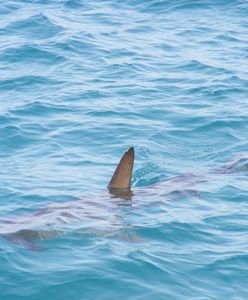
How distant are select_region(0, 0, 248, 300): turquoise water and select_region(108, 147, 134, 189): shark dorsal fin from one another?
189 millimetres

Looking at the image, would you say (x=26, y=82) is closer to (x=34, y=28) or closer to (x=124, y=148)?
(x=124, y=148)

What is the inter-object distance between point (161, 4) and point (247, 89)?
753 centimetres

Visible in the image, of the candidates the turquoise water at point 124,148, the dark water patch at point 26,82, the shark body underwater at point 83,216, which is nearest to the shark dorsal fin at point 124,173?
the shark body underwater at point 83,216

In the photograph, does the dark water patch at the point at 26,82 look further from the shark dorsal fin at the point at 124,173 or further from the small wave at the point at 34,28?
the shark dorsal fin at the point at 124,173

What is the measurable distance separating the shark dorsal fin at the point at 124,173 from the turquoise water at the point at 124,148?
0.19 m

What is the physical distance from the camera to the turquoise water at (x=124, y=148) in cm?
851

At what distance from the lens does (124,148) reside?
12891 millimetres

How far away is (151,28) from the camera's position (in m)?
20.4

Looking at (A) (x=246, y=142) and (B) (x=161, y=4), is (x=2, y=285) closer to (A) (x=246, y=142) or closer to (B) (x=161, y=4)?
(A) (x=246, y=142)

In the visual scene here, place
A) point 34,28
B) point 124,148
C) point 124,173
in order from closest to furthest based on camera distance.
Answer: point 124,173, point 124,148, point 34,28

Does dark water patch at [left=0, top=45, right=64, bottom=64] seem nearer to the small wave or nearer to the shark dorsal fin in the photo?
the small wave

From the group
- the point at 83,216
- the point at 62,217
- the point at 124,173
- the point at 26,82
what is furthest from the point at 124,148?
the point at 26,82

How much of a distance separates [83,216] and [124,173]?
2.67 feet

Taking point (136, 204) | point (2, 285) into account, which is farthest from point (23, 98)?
point (2, 285)
